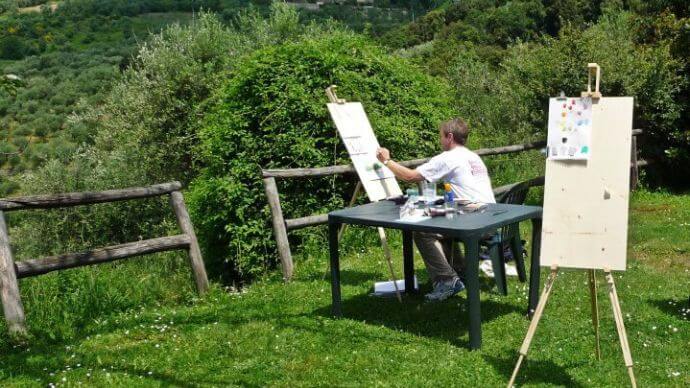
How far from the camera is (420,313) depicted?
5.72 meters

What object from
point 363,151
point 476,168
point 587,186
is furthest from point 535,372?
point 363,151

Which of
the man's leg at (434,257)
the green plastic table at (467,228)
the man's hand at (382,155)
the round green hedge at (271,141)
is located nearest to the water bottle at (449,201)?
the green plastic table at (467,228)

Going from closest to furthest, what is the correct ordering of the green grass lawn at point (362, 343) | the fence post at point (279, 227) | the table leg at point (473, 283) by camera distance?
1. the green grass lawn at point (362, 343)
2. the table leg at point (473, 283)
3. the fence post at point (279, 227)

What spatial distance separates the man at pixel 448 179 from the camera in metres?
5.75

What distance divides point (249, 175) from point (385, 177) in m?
2.29

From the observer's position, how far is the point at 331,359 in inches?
187

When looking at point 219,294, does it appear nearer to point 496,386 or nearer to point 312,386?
point 312,386

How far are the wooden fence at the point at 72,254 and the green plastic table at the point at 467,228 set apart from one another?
1.72 metres

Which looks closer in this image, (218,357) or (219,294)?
(218,357)

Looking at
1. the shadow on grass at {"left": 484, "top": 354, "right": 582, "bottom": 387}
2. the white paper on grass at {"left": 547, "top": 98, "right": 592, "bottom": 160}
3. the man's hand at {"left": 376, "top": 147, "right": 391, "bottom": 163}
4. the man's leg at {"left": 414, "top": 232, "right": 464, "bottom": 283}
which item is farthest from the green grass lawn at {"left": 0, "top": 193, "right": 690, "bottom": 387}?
the white paper on grass at {"left": 547, "top": 98, "right": 592, "bottom": 160}

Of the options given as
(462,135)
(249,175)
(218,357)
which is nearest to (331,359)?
(218,357)

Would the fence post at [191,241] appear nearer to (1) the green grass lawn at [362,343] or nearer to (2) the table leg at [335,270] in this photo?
(1) the green grass lawn at [362,343]

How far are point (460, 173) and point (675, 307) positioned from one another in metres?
1.89

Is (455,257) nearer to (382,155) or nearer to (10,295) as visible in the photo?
(382,155)
